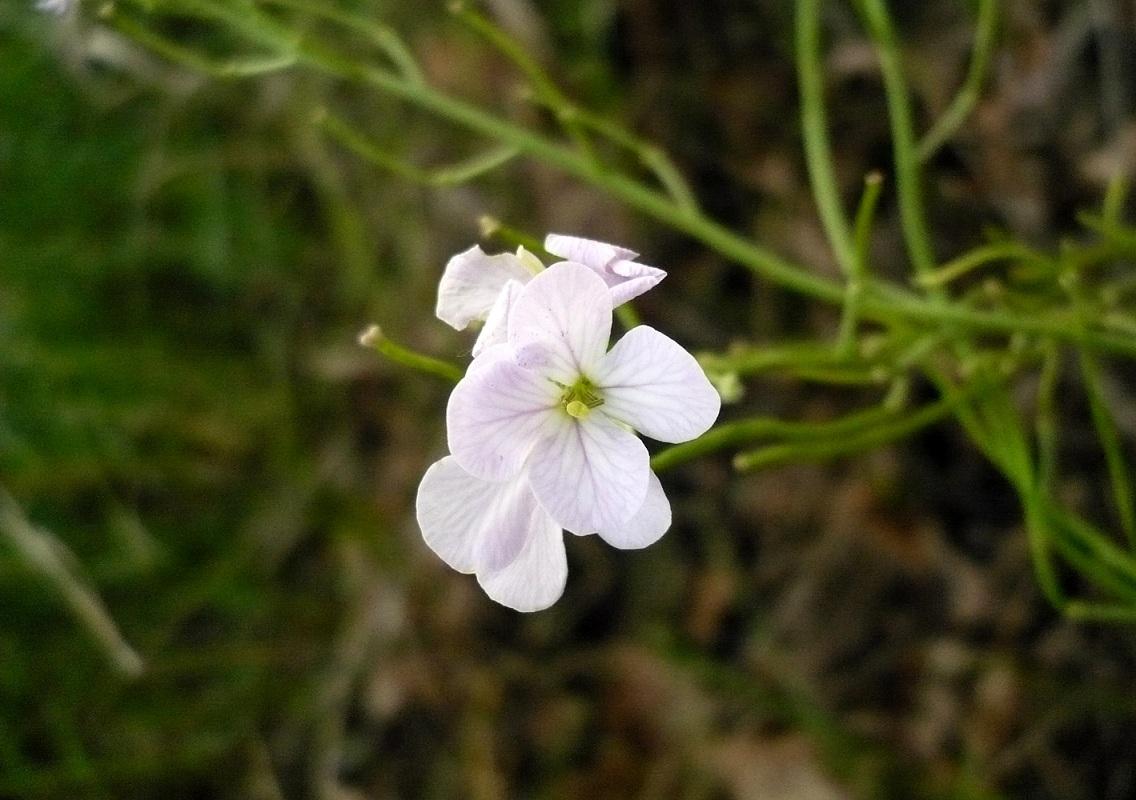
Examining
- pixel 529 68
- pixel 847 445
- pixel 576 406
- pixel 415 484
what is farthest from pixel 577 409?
pixel 415 484

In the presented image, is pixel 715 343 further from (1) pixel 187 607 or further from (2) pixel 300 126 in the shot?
(1) pixel 187 607

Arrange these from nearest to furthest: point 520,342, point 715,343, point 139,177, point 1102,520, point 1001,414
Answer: point 520,342, point 1001,414, point 1102,520, point 715,343, point 139,177

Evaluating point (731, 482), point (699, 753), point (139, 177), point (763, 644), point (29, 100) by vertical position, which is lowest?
point (699, 753)

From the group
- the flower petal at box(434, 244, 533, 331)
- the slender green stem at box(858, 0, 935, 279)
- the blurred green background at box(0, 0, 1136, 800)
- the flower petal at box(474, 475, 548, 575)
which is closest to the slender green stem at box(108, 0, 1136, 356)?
the slender green stem at box(858, 0, 935, 279)

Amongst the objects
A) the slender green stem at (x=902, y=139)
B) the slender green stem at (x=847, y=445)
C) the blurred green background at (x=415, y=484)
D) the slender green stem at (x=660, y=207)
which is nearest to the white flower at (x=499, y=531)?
the slender green stem at (x=847, y=445)

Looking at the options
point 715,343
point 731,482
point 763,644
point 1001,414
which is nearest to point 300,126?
point 715,343

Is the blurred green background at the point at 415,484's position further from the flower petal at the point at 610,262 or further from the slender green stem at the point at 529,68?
the flower petal at the point at 610,262

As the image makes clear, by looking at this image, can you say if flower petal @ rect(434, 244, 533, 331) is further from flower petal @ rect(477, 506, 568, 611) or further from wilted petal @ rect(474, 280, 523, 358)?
flower petal @ rect(477, 506, 568, 611)

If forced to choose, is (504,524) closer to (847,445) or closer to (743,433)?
(743,433)
